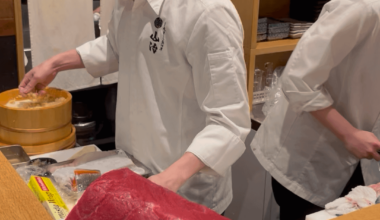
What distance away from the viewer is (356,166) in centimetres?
156

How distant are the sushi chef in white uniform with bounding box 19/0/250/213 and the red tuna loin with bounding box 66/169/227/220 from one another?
11.1 inches

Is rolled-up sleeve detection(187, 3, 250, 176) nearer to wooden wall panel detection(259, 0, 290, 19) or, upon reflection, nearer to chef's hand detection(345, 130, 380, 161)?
chef's hand detection(345, 130, 380, 161)

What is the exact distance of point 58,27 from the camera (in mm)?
2221

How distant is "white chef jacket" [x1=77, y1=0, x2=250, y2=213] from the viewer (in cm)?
103

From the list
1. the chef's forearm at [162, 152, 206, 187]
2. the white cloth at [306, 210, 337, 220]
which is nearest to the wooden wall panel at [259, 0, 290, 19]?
the chef's forearm at [162, 152, 206, 187]

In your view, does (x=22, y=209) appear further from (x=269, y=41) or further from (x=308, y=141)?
(x=269, y=41)

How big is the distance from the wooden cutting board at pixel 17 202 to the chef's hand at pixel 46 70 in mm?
749

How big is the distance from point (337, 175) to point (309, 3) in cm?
129

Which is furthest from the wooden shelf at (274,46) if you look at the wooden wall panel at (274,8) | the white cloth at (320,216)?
the white cloth at (320,216)

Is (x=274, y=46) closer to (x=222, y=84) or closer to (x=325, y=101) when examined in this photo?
(x=325, y=101)

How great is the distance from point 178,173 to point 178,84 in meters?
0.31

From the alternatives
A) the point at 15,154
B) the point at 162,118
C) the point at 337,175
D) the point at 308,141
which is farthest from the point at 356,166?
the point at 15,154

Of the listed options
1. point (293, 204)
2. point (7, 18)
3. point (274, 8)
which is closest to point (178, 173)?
point (293, 204)

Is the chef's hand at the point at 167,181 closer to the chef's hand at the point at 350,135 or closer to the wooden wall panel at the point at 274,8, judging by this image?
the chef's hand at the point at 350,135
